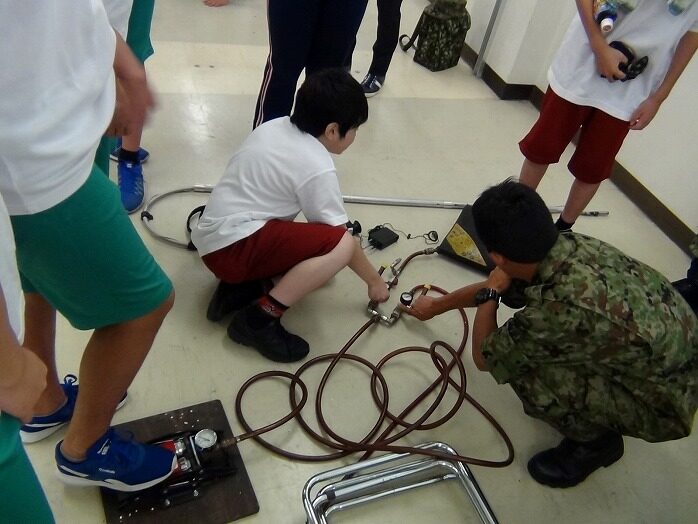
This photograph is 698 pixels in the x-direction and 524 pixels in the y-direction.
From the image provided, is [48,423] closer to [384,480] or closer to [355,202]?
[384,480]

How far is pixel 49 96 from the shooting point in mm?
646

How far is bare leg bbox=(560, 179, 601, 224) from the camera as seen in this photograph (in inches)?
73.9

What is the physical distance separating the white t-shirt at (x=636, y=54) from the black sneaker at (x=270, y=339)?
1.05 meters

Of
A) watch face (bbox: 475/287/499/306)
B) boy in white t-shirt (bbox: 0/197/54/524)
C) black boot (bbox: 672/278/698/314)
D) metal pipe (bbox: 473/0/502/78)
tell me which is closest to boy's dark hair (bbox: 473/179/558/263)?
watch face (bbox: 475/287/499/306)

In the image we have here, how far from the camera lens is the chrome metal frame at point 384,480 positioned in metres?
1.17

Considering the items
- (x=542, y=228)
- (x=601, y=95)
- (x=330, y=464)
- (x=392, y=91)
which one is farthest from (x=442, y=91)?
(x=330, y=464)

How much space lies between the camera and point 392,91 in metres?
2.90

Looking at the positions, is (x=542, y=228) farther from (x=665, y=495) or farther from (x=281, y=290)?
(x=665, y=495)

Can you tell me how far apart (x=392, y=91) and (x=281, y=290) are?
5.74ft

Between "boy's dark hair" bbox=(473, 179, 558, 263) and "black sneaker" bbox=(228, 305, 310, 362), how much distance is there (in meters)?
0.61

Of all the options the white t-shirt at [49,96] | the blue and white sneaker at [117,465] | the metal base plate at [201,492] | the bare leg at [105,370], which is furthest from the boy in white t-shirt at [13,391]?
the metal base plate at [201,492]

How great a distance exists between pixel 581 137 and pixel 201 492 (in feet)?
4.86

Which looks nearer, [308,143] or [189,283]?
[308,143]

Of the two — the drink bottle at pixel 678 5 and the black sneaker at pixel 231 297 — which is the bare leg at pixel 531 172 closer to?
the drink bottle at pixel 678 5
